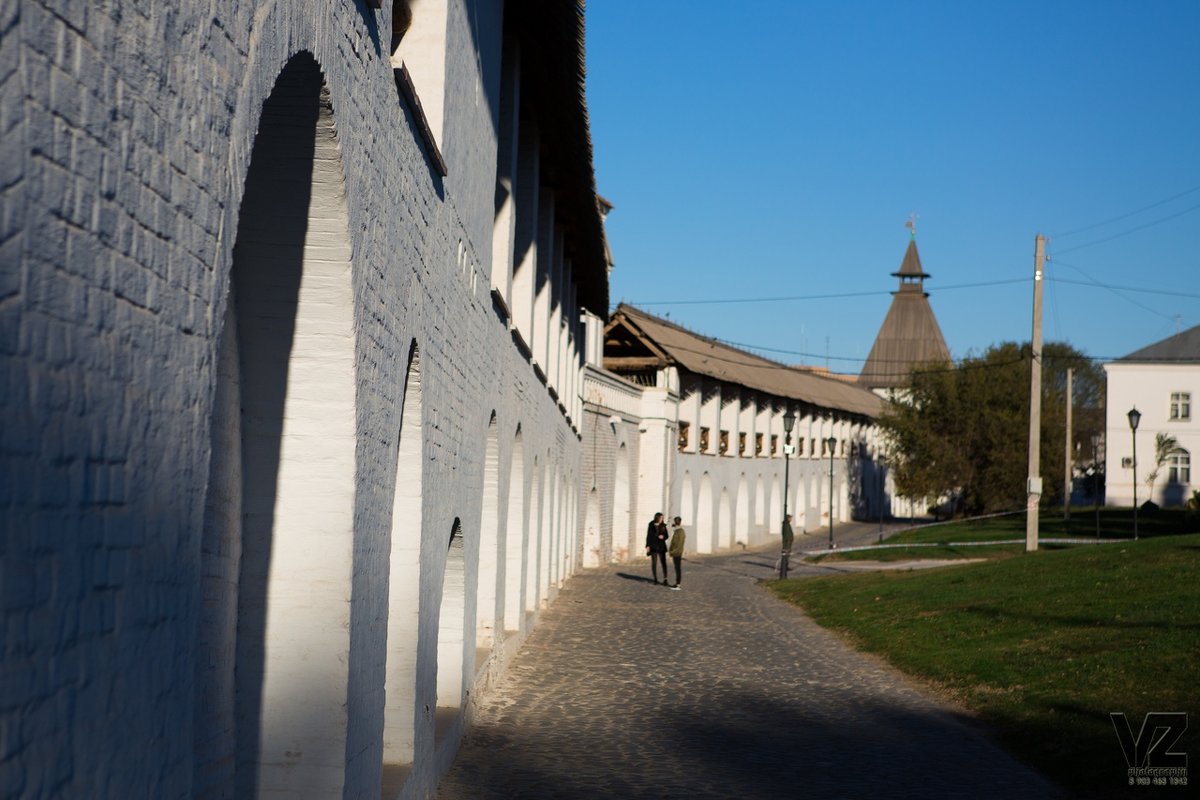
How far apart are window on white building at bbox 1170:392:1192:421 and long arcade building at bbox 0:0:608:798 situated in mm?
55333

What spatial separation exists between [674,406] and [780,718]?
28.2 metres

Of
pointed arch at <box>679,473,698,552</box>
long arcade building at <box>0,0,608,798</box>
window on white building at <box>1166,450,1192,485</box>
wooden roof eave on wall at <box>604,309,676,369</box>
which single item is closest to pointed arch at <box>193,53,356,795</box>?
long arcade building at <box>0,0,608,798</box>

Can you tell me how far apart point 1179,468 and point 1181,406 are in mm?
2933

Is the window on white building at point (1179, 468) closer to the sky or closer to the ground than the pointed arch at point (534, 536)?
closer to the sky

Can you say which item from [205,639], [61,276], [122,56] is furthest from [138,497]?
[205,639]

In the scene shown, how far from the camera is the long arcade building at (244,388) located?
2.47m

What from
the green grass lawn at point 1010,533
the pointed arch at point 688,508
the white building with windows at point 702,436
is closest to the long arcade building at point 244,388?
the white building with windows at point 702,436

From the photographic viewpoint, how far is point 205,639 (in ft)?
16.6

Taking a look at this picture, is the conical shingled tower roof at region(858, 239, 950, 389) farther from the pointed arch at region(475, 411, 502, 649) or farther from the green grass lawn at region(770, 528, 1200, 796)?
the pointed arch at region(475, 411, 502, 649)

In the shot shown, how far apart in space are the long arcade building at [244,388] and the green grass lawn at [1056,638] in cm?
496

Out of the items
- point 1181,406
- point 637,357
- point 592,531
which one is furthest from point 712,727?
point 1181,406

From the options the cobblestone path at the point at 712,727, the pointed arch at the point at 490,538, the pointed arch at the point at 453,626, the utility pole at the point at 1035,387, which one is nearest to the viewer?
the cobblestone path at the point at 712,727

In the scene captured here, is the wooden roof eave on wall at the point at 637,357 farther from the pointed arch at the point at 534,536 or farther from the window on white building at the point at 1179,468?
the window on white building at the point at 1179,468

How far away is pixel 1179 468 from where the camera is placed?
60.2 meters
